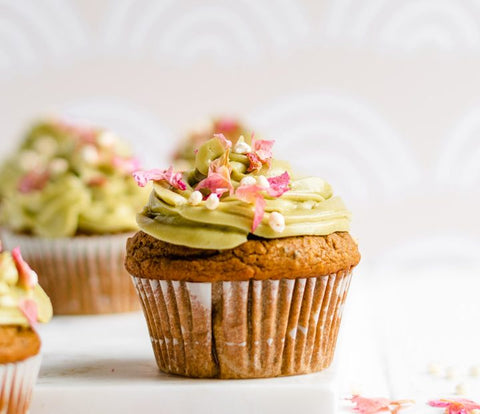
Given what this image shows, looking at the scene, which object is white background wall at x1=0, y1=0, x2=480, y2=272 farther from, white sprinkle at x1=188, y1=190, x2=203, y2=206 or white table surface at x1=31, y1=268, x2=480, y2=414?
white sprinkle at x1=188, y1=190, x2=203, y2=206

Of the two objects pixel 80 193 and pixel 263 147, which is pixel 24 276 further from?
pixel 80 193

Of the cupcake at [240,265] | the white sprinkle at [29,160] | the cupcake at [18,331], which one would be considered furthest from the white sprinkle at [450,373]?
the white sprinkle at [29,160]

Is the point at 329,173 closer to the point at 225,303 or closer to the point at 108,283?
the point at 108,283

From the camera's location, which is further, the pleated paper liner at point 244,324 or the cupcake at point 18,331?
the pleated paper liner at point 244,324

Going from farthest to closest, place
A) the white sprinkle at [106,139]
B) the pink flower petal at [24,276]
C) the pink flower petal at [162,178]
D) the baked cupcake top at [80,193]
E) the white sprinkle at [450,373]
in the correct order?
1. the white sprinkle at [106,139]
2. the baked cupcake top at [80,193]
3. the white sprinkle at [450,373]
4. the pink flower petal at [162,178]
5. the pink flower petal at [24,276]

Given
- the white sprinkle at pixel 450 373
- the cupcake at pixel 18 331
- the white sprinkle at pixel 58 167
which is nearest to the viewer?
the cupcake at pixel 18 331

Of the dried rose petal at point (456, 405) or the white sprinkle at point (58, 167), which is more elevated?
the white sprinkle at point (58, 167)

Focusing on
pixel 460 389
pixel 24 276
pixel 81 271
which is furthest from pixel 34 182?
pixel 460 389

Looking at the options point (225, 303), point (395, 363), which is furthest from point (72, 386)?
point (395, 363)

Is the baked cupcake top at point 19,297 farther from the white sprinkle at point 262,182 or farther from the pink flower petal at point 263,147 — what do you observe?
the pink flower petal at point 263,147
